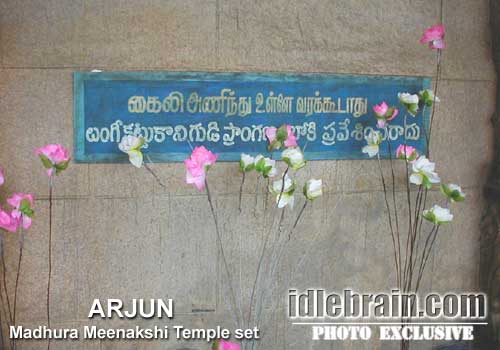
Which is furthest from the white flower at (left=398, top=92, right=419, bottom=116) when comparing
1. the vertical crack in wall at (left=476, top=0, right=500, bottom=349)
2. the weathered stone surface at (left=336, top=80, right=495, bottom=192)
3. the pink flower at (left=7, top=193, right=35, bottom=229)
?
the pink flower at (left=7, top=193, right=35, bottom=229)

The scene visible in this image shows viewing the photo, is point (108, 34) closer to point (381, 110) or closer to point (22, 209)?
point (22, 209)

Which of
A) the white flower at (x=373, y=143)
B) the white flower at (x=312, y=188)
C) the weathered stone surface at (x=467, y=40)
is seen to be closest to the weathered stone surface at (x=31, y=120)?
the white flower at (x=312, y=188)

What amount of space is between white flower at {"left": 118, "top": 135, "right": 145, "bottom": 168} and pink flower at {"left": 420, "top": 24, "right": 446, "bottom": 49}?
5.11ft

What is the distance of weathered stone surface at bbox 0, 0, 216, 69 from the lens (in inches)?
126

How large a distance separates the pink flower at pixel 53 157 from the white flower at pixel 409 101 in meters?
1.70

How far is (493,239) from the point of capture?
3727 millimetres

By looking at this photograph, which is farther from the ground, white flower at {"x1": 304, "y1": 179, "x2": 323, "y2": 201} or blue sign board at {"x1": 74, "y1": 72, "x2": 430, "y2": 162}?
blue sign board at {"x1": 74, "y1": 72, "x2": 430, "y2": 162}

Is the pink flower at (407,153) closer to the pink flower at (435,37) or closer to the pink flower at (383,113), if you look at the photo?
the pink flower at (383,113)

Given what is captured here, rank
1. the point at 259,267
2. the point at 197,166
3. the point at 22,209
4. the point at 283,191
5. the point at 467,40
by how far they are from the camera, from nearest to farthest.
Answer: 1. the point at 22,209
2. the point at 197,166
3. the point at 283,191
4. the point at 259,267
5. the point at 467,40

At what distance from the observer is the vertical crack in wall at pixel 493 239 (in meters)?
3.66

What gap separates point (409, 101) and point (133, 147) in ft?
4.64

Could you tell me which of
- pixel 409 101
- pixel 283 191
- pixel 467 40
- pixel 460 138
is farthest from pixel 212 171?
pixel 467 40

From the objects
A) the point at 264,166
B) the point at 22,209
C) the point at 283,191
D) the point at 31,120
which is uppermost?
the point at 31,120

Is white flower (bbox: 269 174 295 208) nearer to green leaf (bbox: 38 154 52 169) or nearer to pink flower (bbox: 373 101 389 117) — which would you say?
pink flower (bbox: 373 101 389 117)
